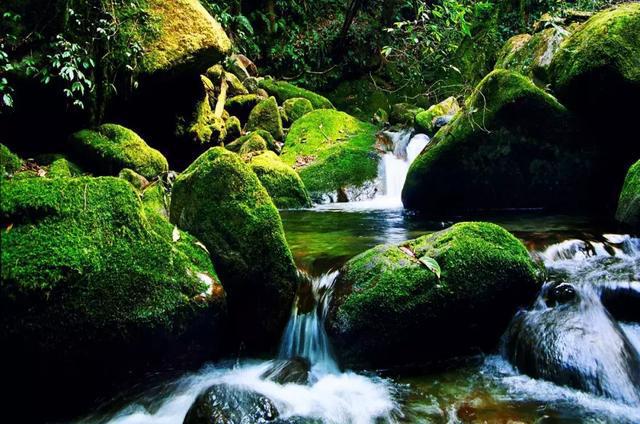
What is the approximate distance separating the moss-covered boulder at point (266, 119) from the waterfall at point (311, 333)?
9.25 meters

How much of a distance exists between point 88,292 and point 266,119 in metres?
10.5

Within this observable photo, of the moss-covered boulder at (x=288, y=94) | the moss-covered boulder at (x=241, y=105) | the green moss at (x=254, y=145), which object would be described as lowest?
the green moss at (x=254, y=145)

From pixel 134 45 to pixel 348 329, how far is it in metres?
6.24

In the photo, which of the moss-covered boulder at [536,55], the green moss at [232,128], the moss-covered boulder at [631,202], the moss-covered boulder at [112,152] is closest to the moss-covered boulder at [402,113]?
the moss-covered boulder at [536,55]

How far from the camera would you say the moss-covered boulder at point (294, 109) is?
14.4 meters

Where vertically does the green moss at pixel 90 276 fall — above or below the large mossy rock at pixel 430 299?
above

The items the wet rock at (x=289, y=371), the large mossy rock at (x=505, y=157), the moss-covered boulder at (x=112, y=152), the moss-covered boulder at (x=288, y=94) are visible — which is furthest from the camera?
the moss-covered boulder at (x=288, y=94)

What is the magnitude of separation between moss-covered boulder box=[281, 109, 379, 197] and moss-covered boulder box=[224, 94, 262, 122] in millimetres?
1739

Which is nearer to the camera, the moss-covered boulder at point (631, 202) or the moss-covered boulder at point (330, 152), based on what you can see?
the moss-covered boulder at point (631, 202)

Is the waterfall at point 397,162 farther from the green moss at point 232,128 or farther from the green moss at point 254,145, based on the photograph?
the green moss at point 232,128

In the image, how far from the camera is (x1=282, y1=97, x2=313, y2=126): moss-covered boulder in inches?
565

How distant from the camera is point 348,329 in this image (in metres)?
3.78

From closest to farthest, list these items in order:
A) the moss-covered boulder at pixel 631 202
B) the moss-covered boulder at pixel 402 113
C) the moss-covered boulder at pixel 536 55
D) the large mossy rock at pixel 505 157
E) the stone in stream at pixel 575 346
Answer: the stone in stream at pixel 575 346
the moss-covered boulder at pixel 631 202
the large mossy rock at pixel 505 157
the moss-covered boulder at pixel 536 55
the moss-covered boulder at pixel 402 113

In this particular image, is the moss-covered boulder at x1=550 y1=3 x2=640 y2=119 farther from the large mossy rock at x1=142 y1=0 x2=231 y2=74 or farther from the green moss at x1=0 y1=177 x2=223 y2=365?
the green moss at x1=0 y1=177 x2=223 y2=365
